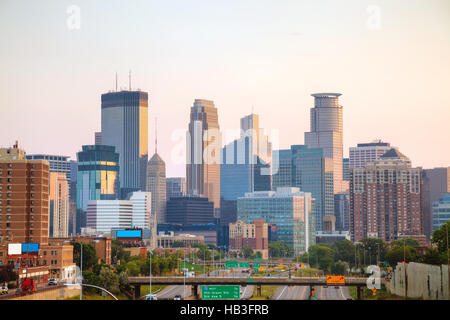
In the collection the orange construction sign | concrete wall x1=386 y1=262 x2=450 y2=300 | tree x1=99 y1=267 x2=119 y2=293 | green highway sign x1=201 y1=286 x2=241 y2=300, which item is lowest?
tree x1=99 y1=267 x2=119 y2=293

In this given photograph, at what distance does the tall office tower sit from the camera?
439ft

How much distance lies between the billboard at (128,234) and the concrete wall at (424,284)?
99956 mm

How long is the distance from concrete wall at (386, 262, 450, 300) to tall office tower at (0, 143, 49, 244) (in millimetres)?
73907

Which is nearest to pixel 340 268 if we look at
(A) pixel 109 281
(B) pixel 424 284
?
(A) pixel 109 281

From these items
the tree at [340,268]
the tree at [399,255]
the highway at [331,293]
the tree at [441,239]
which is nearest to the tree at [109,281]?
the highway at [331,293]

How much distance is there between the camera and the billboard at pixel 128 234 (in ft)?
564

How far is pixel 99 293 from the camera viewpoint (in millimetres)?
90312

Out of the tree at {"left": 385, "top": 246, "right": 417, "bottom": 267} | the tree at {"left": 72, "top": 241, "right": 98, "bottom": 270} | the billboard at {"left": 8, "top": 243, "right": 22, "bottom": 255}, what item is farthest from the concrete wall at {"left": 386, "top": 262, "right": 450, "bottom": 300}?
the tree at {"left": 385, "top": 246, "right": 417, "bottom": 267}

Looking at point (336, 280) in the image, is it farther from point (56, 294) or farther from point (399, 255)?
point (399, 255)

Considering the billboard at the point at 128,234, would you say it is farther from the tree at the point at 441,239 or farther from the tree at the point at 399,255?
the tree at the point at 441,239

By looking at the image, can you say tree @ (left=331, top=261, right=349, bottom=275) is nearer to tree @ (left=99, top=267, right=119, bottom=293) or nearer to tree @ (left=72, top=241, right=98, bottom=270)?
tree @ (left=72, top=241, right=98, bottom=270)
